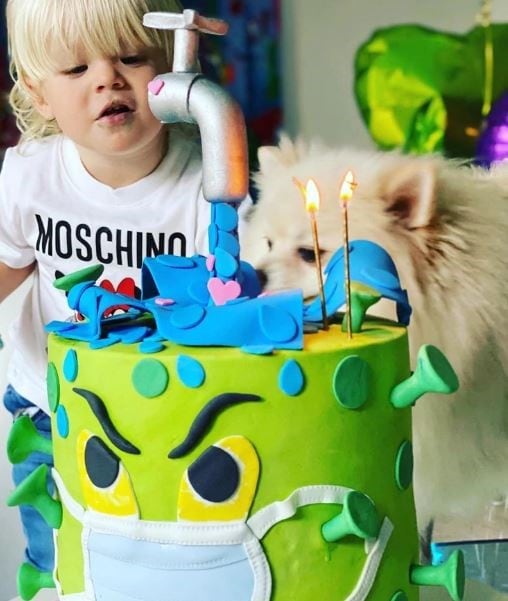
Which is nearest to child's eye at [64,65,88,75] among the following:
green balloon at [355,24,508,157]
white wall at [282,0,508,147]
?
green balloon at [355,24,508,157]

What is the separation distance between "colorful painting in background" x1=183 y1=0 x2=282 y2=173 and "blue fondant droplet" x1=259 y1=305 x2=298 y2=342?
1489 millimetres

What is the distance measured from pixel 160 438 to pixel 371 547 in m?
0.12

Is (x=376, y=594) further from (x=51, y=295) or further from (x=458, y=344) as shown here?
(x=51, y=295)

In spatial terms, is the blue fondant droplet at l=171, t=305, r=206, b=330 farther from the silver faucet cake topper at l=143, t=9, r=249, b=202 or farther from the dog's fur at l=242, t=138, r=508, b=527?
the dog's fur at l=242, t=138, r=508, b=527

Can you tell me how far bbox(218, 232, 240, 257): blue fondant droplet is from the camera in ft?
1.70

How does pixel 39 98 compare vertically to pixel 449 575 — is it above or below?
above

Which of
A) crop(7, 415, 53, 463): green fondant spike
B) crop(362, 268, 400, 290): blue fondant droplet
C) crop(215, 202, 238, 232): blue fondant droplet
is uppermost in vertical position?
crop(215, 202, 238, 232): blue fondant droplet

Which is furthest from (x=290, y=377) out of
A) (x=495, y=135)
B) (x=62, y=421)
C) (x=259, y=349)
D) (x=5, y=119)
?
(x=5, y=119)

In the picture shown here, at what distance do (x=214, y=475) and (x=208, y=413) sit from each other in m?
0.03

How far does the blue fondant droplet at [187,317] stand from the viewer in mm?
466

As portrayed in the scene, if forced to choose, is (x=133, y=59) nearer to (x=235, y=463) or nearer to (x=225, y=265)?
(x=225, y=265)

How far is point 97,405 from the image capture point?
47cm

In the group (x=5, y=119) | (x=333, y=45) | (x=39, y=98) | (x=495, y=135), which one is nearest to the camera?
(x=39, y=98)

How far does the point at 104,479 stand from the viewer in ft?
1.56
